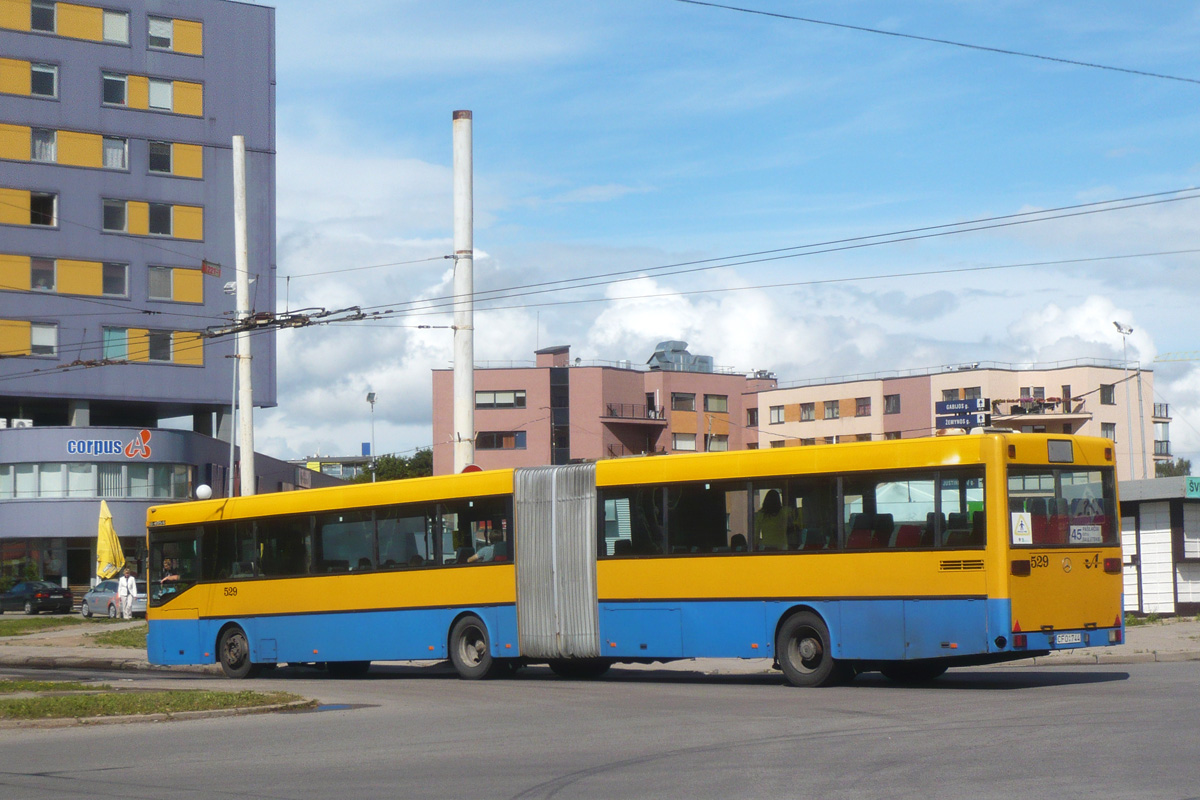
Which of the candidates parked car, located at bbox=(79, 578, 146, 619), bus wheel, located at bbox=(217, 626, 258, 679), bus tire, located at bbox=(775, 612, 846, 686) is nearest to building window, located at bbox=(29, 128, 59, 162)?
parked car, located at bbox=(79, 578, 146, 619)

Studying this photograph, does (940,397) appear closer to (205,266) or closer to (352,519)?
(205,266)

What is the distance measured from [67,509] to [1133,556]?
142 ft

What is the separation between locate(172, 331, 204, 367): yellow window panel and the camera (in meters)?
62.3

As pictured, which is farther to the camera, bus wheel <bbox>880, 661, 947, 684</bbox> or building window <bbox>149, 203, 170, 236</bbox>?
building window <bbox>149, 203, 170, 236</bbox>

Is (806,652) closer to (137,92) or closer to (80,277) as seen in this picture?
(80,277)

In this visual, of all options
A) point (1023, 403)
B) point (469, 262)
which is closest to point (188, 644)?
point (469, 262)

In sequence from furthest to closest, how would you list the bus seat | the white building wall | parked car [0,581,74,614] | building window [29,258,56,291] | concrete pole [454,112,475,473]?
building window [29,258,56,291], parked car [0,581,74,614], the white building wall, concrete pole [454,112,475,473], the bus seat

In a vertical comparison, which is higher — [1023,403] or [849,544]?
[1023,403]

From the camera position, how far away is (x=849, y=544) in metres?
16.9

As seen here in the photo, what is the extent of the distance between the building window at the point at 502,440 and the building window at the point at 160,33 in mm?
38758

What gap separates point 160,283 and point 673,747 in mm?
54842

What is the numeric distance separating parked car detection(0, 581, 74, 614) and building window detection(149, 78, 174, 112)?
68.2ft

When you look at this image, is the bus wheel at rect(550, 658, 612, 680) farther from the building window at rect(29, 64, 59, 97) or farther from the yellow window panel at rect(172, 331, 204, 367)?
the building window at rect(29, 64, 59, 97)

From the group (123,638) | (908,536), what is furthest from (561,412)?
(908,536)
